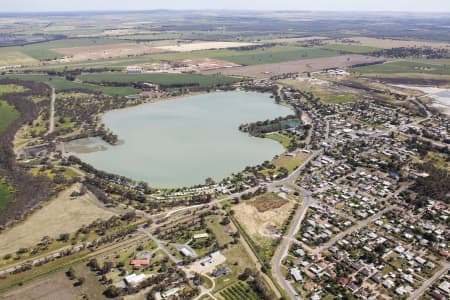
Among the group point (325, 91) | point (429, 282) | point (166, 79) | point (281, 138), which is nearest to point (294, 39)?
point (325, 91)

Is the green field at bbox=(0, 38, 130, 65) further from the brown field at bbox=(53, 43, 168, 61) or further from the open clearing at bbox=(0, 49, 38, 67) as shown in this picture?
the brown field at bbox=(53, 43, 168, 61)

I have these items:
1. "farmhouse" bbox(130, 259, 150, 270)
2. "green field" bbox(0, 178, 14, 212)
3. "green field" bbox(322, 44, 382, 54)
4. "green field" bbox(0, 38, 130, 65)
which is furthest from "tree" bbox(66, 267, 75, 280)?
"green field" bbox(322, 44, 382, 54)

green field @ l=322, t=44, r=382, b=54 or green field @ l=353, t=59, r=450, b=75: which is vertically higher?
green field @ l=322, t=44, r=382, b=54

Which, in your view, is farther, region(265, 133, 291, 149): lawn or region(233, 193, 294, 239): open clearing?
region(265, 133, 291, 149): lawn

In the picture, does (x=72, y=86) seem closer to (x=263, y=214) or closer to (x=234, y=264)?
(x=263, y=214)

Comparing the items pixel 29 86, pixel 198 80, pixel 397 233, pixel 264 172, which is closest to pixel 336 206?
Answer: pixel 397 233

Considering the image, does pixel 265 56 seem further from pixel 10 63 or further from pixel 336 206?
pixel 336 206
